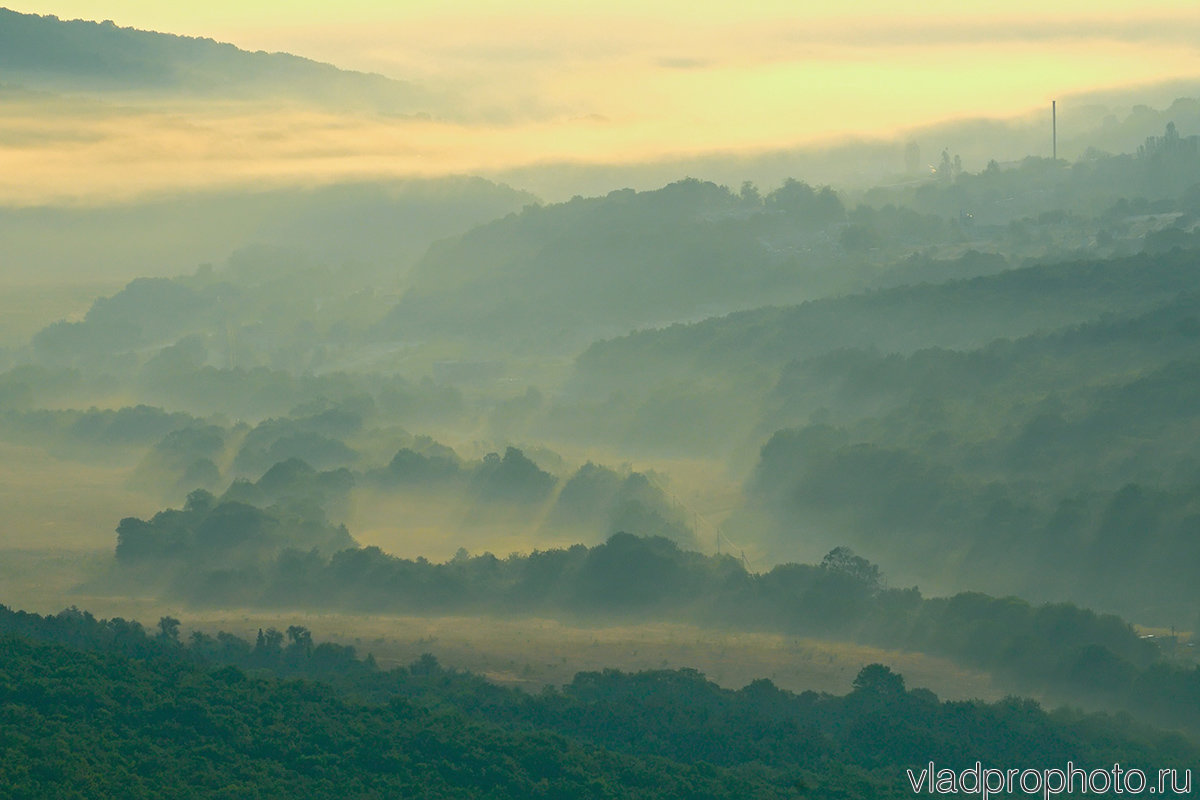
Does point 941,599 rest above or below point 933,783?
above

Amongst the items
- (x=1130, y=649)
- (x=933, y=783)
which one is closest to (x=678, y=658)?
(x=1130, y=649)

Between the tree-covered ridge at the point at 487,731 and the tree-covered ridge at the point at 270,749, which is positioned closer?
the tree-covered ridge at the point at 270,749

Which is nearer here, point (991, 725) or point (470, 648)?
point (991, 725)

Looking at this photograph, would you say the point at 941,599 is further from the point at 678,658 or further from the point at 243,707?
the point at 243,707

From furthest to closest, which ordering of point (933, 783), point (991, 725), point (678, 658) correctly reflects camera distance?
point (678, 658), point (991, 725), point (933, 783)

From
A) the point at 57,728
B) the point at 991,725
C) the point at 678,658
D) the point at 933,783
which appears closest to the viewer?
the point at 57,728

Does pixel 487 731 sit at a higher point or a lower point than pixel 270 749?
higher

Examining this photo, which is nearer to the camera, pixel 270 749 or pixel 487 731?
pixel 270 749

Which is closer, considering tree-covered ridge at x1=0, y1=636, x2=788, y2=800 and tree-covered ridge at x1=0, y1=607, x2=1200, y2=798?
tree-covered ridge at x1=0, y1=636, x2=788, y2=800
